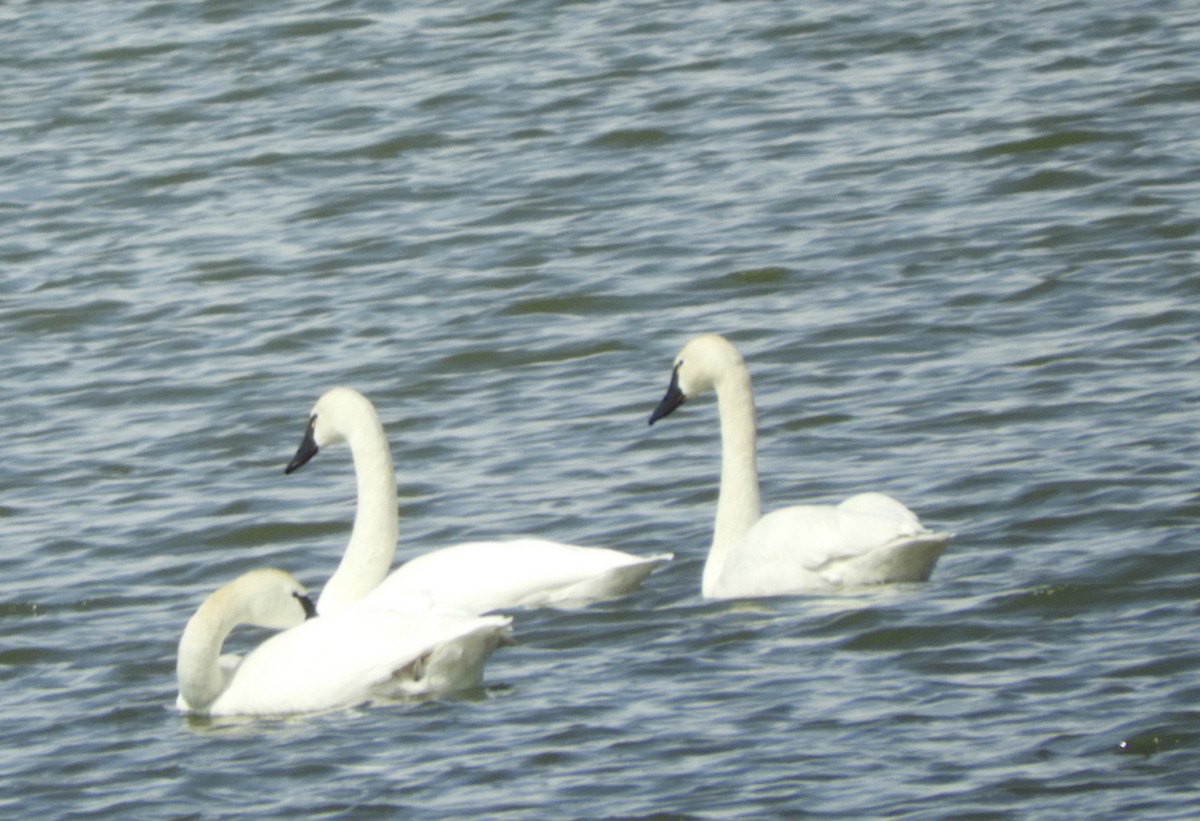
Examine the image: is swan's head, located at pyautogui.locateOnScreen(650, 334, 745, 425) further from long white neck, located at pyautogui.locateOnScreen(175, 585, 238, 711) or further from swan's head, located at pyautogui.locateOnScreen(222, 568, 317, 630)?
long white neck, located at pyautogui.locateOnScreen(175, 585, 238, 711)

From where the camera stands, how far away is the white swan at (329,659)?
299 inches

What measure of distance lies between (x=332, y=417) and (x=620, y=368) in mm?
2675

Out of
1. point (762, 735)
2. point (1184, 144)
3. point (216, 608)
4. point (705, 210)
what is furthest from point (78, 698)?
point (1184, 144)

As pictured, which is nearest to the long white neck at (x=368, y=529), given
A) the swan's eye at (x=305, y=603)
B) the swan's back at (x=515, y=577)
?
the swan's back at (x=515, y=577)

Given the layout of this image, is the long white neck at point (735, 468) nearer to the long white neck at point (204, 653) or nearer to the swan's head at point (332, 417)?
the swan's head at point (332, 417)

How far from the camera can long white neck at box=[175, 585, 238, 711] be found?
7.75 metres

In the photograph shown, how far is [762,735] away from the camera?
23.1 ft

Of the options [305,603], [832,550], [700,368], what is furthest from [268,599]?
[700,368]

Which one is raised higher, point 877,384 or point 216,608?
point 216,608

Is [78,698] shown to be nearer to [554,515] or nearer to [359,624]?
[359,624]

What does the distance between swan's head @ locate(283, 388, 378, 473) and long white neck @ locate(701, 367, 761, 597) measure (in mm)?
1183

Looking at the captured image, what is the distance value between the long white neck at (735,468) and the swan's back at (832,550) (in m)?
0.34

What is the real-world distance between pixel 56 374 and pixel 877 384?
3.97 m

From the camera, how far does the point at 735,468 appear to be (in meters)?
9.38
